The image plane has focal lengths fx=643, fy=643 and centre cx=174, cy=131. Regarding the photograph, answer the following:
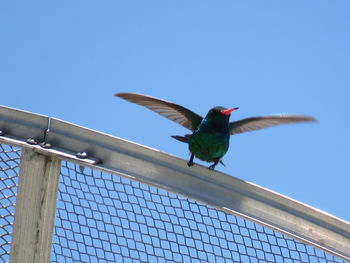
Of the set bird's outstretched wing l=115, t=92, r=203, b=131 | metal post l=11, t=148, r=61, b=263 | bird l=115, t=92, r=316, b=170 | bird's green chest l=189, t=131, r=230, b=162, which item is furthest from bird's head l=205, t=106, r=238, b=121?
metal post l=11, t=148, r=61, b=263

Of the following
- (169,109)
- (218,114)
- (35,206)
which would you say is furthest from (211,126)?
(35,206)

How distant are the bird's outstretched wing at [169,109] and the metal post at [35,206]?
51.6 inches

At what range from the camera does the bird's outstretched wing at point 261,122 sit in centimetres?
415

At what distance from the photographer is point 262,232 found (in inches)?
121

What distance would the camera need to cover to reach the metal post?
3.03m

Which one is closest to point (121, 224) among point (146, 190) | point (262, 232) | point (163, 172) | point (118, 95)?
point (146, 190)

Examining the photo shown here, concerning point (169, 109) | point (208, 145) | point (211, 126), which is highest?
point (169, 109)

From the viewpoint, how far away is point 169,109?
4.90 m

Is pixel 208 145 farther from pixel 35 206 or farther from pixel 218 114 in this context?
pixel 35 206

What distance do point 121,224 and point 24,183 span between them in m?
0.53

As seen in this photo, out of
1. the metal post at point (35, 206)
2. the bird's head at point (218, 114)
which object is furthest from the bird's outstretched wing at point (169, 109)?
the metal post at point (35, 206)

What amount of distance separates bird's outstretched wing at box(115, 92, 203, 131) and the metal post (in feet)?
4.30

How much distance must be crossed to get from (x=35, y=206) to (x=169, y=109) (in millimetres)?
2032

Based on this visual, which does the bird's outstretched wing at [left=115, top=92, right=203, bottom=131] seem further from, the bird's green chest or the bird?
the bird's green chest
